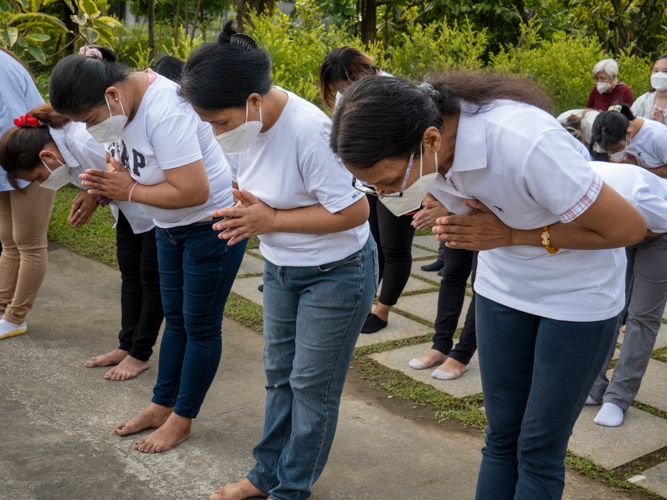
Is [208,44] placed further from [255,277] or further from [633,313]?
[255,277]

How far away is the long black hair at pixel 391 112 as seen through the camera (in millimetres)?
1660

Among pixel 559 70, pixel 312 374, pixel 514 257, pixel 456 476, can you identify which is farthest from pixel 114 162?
pixel 559 70

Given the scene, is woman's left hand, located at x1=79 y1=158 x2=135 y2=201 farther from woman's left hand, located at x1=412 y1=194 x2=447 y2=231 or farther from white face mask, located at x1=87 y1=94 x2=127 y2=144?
woman's left hand, located at x1=412 y1=194 x2=447 y2=231

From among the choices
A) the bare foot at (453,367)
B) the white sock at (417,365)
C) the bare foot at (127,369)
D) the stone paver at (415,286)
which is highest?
the bare foot at (453,367)

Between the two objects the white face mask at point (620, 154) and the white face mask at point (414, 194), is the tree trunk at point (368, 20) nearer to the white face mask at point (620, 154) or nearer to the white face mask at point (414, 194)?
the white face mask at point (620, 154)

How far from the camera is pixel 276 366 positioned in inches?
96.3

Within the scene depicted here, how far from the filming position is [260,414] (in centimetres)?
334

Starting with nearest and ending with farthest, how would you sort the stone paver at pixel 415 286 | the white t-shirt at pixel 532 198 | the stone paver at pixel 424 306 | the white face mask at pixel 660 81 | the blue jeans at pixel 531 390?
the white t-shirt at pixel 532 198 < the blue jeans at pixel 531 390 < the stone paver at pixel 424 306 < the stone paver at pixel 415 286 < the white face mask at pixel 660 81

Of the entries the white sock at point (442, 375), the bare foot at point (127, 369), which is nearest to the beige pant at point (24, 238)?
the bare foot at point (127, 369)

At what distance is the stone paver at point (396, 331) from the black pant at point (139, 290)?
1.34 meters

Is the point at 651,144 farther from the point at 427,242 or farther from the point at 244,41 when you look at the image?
the point at 427,242

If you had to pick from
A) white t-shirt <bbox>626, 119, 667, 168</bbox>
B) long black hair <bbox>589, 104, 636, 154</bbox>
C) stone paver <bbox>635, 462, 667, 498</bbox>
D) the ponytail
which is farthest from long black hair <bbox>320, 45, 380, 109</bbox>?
stone paver <bbox>635, 462, 667, 498</bbox>

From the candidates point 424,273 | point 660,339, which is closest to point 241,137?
point 660,339

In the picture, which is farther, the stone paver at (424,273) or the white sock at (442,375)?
the stone paver at (424,273)
